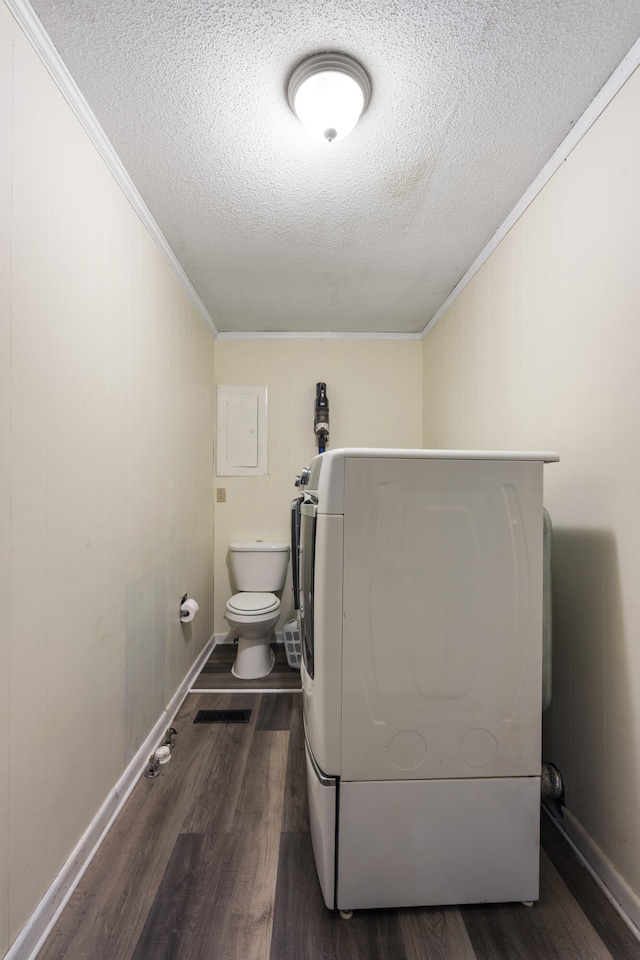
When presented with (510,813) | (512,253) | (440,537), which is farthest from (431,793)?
(512,253)

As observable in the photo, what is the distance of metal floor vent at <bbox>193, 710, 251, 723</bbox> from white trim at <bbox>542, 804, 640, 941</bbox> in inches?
53.9

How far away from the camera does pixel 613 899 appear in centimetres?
116

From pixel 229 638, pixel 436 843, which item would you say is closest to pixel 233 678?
pixel 229 638

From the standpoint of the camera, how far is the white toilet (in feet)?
8.25

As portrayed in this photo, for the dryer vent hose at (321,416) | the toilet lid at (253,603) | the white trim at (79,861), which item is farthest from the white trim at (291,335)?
the white trim at (79,861)

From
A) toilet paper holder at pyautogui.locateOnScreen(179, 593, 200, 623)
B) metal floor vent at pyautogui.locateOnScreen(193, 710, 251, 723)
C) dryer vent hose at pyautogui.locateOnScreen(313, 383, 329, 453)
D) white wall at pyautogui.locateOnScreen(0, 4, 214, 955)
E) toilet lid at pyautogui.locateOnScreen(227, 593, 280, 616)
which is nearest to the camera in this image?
white wall at pyautogui.locateOnScreen(0, 4, 214, 955)

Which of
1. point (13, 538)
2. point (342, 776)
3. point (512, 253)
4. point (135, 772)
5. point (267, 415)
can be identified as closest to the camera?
point (13, 538)

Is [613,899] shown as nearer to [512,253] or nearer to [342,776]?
[342,776]

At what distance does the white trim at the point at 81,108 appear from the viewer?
1.02 metres

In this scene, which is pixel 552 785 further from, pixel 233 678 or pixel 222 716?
pixel 233 678

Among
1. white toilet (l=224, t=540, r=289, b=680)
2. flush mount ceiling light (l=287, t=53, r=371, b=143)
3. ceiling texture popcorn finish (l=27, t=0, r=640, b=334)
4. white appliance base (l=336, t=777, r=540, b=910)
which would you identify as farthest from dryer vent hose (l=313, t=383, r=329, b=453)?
white appliance base (l=336, t=777, r=540, b=910)

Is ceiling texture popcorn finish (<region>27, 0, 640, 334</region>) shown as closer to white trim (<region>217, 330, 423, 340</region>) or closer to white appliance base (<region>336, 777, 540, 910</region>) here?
white trim (<region>217, 330, 423, 340</region>)

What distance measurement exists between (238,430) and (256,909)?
8.31 ft

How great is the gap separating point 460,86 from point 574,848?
2.35m
